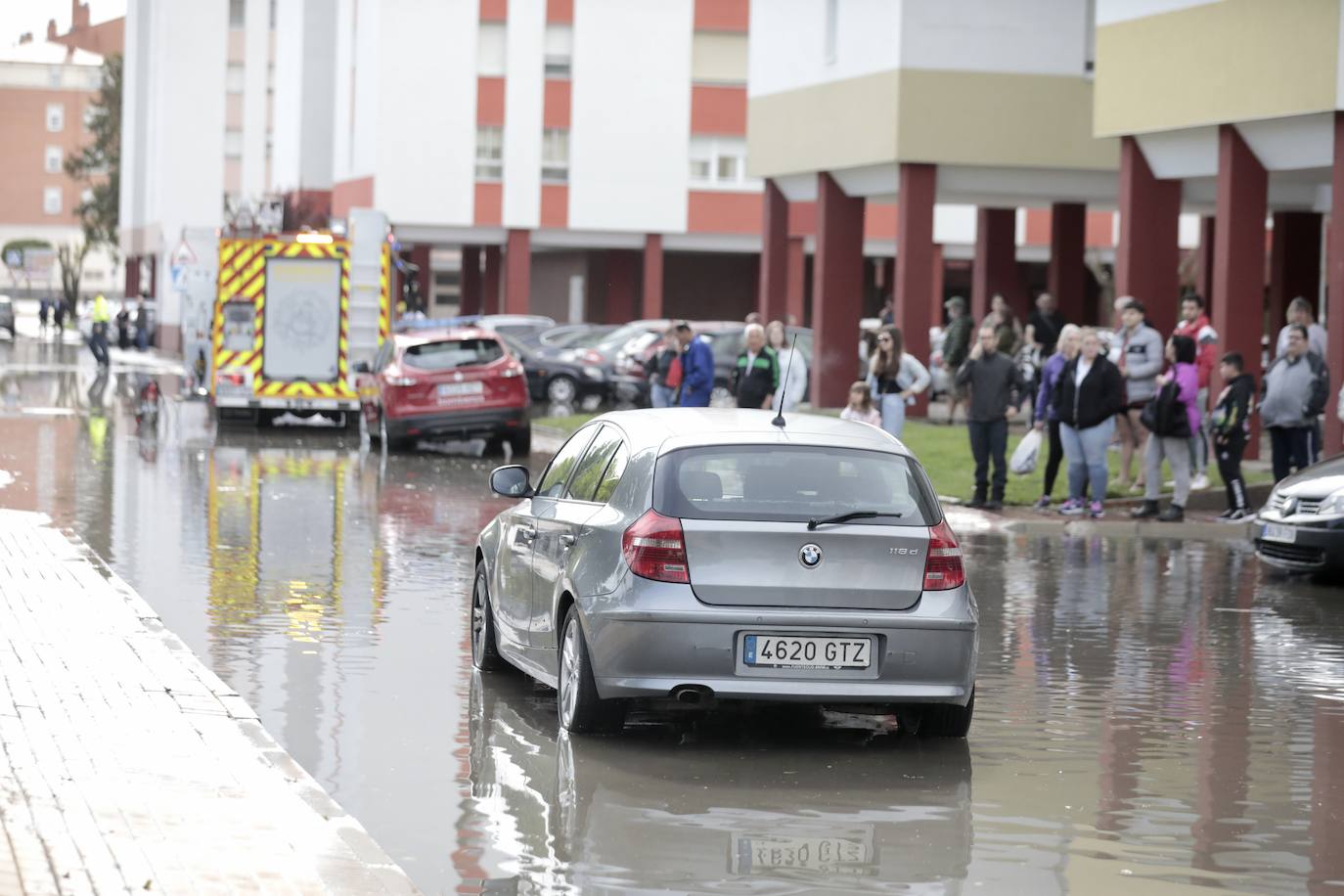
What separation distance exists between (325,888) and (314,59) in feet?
221

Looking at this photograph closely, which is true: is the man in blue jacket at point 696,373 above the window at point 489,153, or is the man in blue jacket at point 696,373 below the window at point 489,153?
below

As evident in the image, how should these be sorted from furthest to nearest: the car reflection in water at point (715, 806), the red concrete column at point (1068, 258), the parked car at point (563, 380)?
the parked car at point (563, 380) → the red concrete column at point (1068, 258) → the car reflection in water at point (715, 806)

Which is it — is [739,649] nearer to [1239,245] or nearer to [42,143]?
[1239,245]

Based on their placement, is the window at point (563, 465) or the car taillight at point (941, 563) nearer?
the car taillight at point (941, 563)

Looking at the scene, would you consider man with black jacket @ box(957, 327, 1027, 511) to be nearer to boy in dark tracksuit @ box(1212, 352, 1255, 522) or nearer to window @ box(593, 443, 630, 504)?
boy in dark tracksuit @ box(1212, 352, 1255, 522)

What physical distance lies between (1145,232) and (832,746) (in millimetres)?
19490

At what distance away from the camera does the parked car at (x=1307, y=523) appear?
15.7 meters

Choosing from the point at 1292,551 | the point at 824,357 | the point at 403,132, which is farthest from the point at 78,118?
the point at 1292,551

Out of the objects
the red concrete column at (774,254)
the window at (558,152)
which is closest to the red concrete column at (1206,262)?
the red concrete column at (774,254)

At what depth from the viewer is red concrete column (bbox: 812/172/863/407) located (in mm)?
35500

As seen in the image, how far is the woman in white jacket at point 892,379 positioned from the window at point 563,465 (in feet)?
32.8

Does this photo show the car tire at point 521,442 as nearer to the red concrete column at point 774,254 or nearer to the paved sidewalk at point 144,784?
the red concrete column at point 774,254

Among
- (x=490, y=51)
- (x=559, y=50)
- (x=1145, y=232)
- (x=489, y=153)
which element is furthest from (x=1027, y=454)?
(x=559, y=50)

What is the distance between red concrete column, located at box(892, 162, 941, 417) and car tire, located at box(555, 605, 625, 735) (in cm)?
2402
